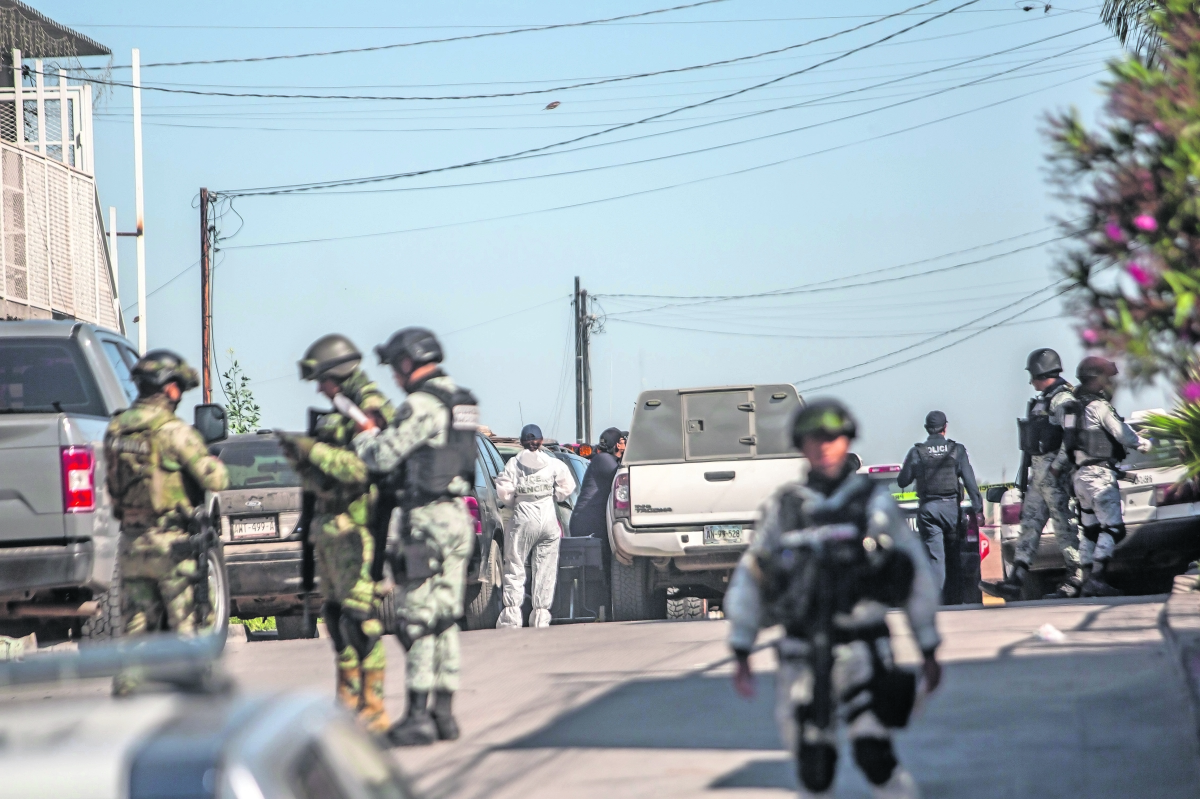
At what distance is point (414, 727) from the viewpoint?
695cm

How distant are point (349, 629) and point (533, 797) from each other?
1.34 m

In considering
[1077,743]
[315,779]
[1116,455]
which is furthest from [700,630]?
[315,779]

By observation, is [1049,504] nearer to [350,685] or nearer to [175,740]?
[350,685]

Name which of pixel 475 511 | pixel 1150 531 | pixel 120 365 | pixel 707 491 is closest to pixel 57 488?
pixel 120 365

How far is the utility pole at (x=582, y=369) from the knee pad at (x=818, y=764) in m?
43.1

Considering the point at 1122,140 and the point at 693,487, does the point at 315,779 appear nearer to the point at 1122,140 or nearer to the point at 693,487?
the point at 1122,140

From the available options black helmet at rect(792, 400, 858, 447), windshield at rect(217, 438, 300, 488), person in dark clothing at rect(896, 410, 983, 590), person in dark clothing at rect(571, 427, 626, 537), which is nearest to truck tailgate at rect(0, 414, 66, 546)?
windshield at rect(217, 438, 300, 488)

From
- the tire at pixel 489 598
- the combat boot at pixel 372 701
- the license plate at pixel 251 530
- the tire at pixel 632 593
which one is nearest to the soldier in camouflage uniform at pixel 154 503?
the combat boot at pixel 372 701

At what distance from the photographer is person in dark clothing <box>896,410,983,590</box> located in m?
14.0

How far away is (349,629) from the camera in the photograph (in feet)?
22.5

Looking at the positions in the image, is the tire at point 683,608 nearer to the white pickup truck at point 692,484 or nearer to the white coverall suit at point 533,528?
the white pickup truck at point 692,484

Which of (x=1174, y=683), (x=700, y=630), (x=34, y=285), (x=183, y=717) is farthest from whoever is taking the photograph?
(x=34, y=285)

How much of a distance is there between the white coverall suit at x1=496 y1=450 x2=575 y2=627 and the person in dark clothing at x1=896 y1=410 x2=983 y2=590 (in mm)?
3345

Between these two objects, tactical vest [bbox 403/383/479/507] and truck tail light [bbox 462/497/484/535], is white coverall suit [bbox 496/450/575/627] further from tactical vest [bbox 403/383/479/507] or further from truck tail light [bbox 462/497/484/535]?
tactical vest [bbox 403/383/479/507]
